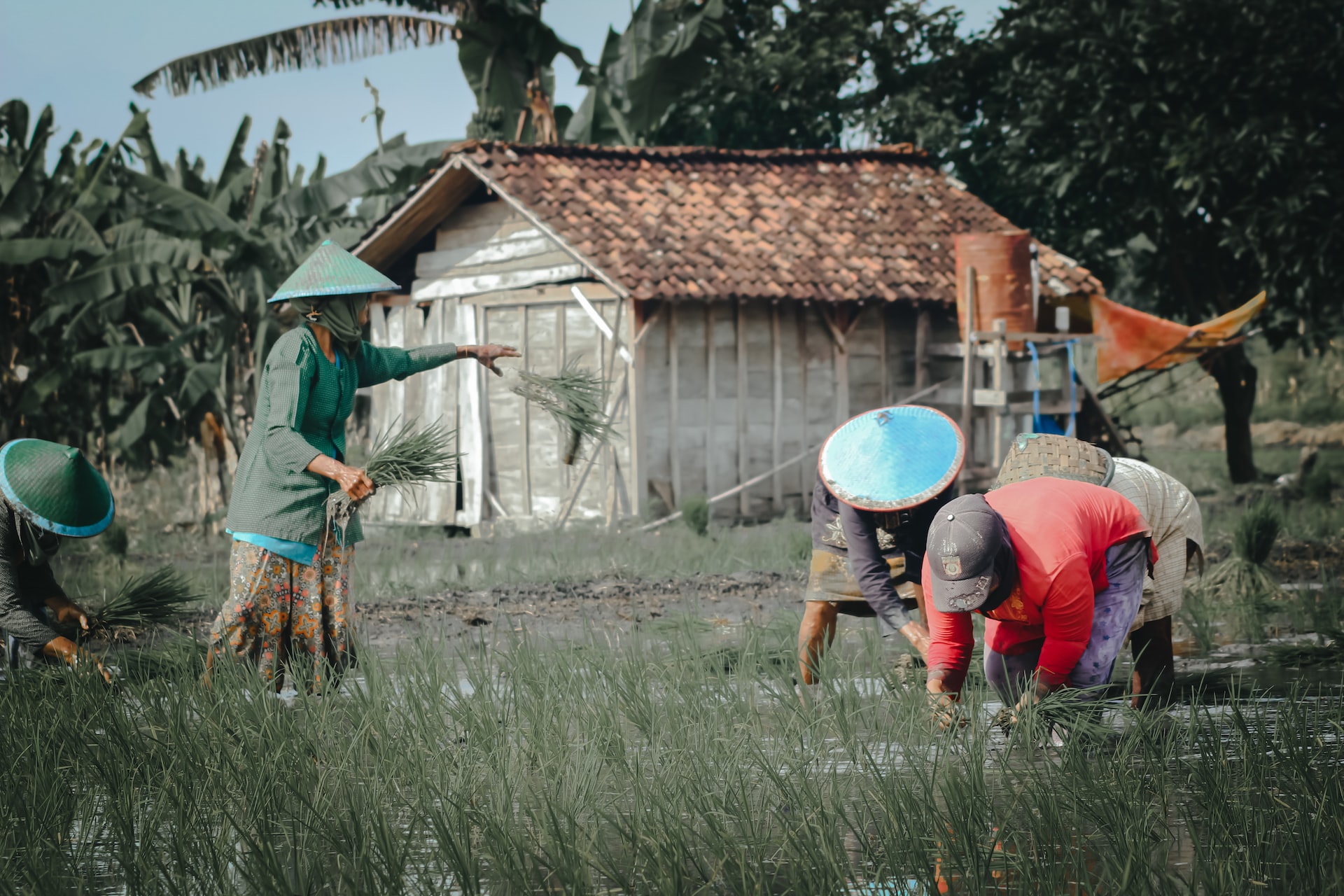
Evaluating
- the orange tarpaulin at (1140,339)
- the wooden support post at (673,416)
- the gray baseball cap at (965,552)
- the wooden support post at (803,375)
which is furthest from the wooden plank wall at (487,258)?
the gray baseball cap at (965,552)

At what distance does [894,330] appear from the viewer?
13.8 metres

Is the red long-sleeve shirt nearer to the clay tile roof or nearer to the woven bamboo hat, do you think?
the woven bamboo hat

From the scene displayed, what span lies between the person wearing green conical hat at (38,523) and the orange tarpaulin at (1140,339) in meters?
10.3

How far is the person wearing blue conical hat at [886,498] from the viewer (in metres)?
4.55

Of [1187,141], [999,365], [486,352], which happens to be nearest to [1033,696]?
[486,352]

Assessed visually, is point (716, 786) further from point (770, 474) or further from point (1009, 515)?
point (770, 474)

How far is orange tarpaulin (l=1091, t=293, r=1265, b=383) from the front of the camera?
13.0 meters

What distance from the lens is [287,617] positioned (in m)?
4.68

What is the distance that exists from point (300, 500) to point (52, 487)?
93 cm

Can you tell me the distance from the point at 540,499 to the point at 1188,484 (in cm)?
832

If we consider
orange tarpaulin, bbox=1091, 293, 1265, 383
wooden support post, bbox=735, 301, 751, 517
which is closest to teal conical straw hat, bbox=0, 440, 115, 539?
wooden support post, bbox=735, 301, 751, 517

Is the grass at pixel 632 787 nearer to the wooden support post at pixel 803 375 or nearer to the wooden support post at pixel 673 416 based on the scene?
the wooden support post at pixel 673 416

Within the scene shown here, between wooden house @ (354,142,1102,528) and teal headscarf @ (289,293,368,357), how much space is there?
702 centimetres

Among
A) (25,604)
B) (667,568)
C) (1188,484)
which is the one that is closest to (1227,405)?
(1188,484)
